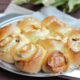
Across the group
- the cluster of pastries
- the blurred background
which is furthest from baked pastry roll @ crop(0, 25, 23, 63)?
the blurred background

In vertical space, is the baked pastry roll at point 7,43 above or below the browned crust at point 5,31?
below

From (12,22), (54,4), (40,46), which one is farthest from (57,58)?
(54,4)

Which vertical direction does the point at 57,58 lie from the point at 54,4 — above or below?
below

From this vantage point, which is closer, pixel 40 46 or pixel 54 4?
pixel 40 46

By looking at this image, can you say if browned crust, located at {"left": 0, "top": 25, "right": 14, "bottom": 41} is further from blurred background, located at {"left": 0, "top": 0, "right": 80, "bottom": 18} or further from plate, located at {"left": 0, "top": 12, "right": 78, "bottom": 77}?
blurred background, located at {"left": 0, "top": 0, "right": 80, "bottom": 18}

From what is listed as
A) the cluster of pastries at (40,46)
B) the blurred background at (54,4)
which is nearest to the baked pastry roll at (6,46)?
the cluster of pastries at (40,46)

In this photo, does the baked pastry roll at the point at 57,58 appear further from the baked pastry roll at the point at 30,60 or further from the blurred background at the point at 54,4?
the blurred background at the point at 54,4

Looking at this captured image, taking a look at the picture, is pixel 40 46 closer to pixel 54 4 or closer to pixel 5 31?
pixel 5 31
